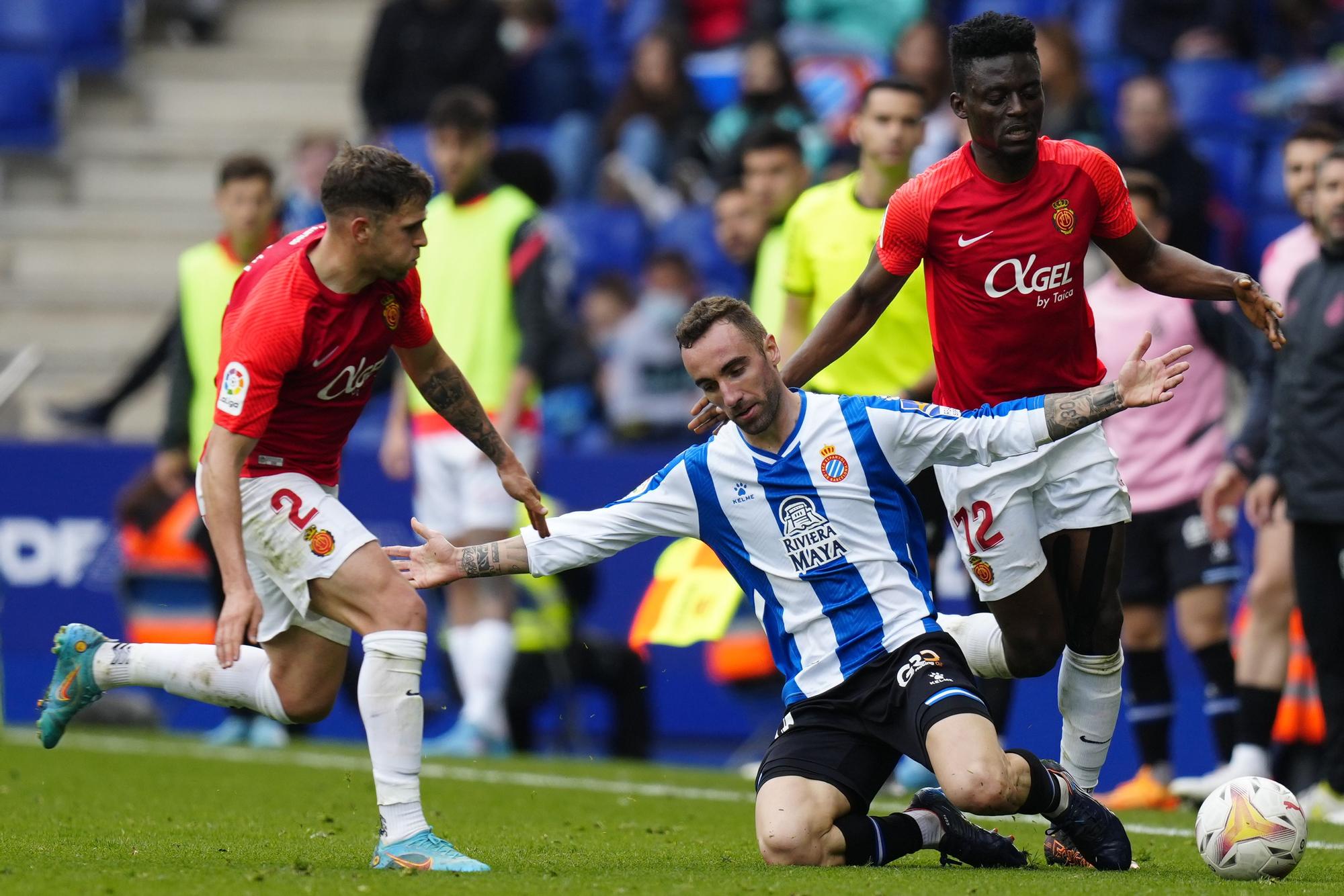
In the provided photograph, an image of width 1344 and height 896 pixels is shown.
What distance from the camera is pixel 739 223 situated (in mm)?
9891

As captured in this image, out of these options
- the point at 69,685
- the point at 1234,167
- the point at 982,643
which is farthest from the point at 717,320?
the point at 1234,167

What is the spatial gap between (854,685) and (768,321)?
3.34 meters

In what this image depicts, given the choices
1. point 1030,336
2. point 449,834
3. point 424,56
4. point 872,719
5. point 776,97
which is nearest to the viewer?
point 872,719

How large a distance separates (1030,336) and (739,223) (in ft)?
13.4

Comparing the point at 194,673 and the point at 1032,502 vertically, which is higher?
the point at 1032,502

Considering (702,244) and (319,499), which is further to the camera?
(702,244)

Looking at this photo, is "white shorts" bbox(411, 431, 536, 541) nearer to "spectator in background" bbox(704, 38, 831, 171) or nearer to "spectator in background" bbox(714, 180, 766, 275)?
"spectator in background" bbox(714, 180, 766, 275)

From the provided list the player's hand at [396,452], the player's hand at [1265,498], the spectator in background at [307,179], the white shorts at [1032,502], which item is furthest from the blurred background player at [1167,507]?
the spectator in background at [307,179]

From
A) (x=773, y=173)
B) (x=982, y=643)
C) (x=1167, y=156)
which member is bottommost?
(x=982, y=643)

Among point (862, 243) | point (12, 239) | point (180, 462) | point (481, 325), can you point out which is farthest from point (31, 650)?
point (862, 243)

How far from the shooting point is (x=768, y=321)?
877 centimetres

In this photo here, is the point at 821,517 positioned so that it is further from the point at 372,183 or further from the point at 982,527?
the point at 372,183

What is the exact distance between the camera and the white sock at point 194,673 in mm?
6055

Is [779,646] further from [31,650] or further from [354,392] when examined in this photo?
[31,650]
